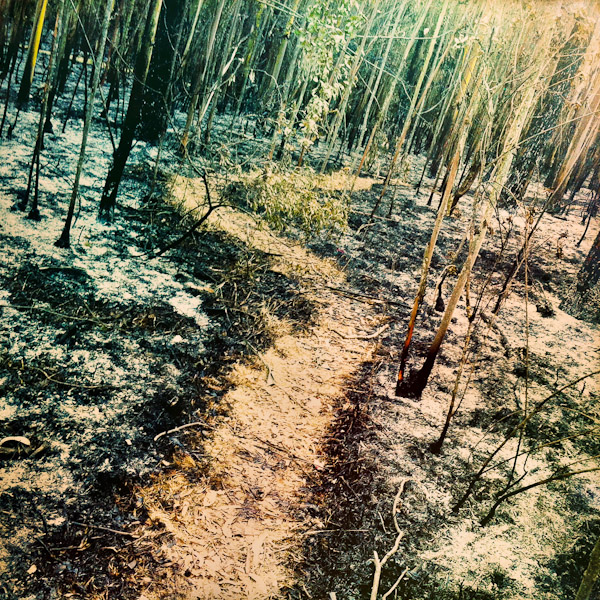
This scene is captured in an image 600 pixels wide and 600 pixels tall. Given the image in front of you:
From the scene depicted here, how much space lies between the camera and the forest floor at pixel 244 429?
2803 millimetres

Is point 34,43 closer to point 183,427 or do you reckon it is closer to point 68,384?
point 68,384

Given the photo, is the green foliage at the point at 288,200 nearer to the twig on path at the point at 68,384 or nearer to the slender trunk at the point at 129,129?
the slender trunk at the point at 129,129

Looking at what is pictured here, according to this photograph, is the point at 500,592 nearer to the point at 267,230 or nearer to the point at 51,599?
the point at 51,599

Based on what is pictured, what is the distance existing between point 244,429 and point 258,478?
1.76 feet

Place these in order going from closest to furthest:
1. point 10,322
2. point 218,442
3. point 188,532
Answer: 1. point 188,532
2. point 218,442
3. point 10,322

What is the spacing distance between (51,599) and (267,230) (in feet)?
19.9

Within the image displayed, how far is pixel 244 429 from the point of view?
12.8 feet

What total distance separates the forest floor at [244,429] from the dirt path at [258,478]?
17 mm

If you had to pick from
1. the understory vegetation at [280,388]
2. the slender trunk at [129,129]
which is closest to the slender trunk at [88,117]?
the understory vegetation at [280,388]

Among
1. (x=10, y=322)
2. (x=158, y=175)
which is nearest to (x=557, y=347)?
(x=10, y=322)

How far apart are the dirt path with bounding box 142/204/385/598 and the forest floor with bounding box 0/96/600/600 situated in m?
0.02

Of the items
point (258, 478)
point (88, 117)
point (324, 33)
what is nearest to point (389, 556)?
point (258, 478)

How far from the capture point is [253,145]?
12695 millimetres

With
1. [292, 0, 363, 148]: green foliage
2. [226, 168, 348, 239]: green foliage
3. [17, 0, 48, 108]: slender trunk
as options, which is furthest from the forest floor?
[292, 0, 363, 148]: green foliage
